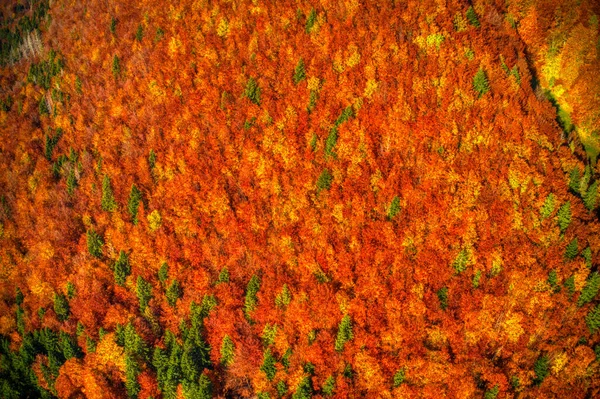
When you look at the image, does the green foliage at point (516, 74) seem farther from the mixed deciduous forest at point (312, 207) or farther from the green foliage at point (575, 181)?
the green foliage at point (575, 181)

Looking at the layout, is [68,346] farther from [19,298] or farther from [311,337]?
[311,337]

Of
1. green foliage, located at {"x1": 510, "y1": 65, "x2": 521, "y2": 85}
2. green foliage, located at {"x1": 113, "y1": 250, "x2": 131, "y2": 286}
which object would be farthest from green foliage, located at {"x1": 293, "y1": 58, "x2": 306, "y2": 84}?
green foliage, located at {"x1": 113, "y1": 250, "x2": 131, "y2": 286}

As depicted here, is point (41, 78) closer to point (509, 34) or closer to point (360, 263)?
point (360, 263)

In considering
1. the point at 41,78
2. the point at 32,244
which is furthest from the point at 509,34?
the point at 41,78

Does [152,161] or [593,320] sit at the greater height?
[152,161]

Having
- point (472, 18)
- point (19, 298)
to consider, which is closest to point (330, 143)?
point (472, 18)

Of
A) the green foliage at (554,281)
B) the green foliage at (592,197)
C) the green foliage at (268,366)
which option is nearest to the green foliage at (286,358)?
the green foliage at (268,366)
